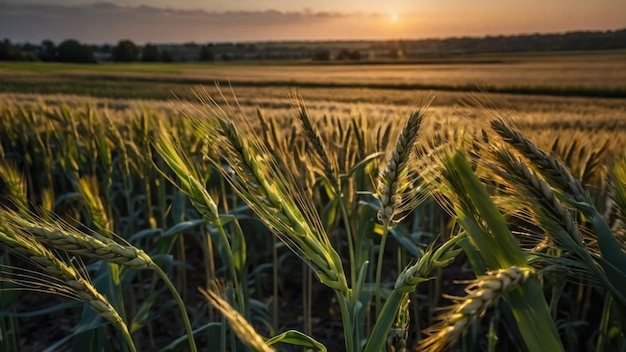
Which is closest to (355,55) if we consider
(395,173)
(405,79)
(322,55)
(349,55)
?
(349,55)

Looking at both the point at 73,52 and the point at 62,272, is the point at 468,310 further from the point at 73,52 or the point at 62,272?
the point at 73,52

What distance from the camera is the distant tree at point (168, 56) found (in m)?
52.3

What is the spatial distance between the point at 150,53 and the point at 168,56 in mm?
2415

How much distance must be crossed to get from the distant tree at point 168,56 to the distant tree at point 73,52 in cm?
718

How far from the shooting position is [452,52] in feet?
174

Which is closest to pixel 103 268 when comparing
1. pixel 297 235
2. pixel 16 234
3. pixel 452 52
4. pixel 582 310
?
pixel 16 234

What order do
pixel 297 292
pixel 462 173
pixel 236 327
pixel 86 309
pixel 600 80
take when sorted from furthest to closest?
pixel 600 80
pixel 297 292
pixel 86 309
pixel 462 173
pixel 236 327

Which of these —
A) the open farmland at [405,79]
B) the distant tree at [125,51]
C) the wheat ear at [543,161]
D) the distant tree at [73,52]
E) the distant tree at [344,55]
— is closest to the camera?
the wheat ear at [543,161]

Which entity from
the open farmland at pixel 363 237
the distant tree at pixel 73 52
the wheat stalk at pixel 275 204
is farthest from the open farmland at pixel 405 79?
the wheat stalk at pixel 275 204

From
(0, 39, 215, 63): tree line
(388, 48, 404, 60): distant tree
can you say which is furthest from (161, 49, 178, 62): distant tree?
(388, 48, 404, 60): distant tree

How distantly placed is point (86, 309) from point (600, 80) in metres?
25.6

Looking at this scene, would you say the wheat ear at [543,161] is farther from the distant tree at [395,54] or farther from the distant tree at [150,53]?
the distant tree at [150,53]

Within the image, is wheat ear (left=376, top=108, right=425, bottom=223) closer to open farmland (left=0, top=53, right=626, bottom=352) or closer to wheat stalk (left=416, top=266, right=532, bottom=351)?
open farmland (left=0, top=53, right=626, bottom=352)

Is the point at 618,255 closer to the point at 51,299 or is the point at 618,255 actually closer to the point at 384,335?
the point at 384,335
